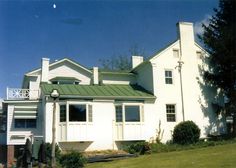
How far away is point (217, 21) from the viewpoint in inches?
1443

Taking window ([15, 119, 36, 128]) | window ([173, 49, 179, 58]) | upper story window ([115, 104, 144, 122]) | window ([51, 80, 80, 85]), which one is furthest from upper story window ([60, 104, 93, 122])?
window ([173, 49, 179, 58])

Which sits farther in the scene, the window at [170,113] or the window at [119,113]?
the window at [170,113]

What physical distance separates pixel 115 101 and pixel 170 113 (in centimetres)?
517

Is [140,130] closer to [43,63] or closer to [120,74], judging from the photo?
[120,74]

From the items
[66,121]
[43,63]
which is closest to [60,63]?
[43,63]

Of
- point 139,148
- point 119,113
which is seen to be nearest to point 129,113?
point 119,113

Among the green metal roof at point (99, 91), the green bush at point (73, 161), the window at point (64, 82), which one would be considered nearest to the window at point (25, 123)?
the green metal roof at point (99, 91)

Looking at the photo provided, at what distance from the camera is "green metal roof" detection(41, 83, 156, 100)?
32434 millimetres

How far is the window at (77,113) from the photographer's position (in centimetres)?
3138

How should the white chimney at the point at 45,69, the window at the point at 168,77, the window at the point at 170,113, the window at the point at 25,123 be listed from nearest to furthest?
the window at the point at 25,123 → the window at the point at 170,113 → the window at the point at 168,77 → the white chimney at the point at 45,69

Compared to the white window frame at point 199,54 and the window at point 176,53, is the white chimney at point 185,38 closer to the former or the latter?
the window at point 176,53

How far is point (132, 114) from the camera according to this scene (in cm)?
→ 3356

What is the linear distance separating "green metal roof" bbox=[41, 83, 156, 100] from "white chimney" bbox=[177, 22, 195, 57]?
506 cm

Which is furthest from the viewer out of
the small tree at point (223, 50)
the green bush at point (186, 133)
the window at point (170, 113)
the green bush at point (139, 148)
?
the window at point (170, 113)
